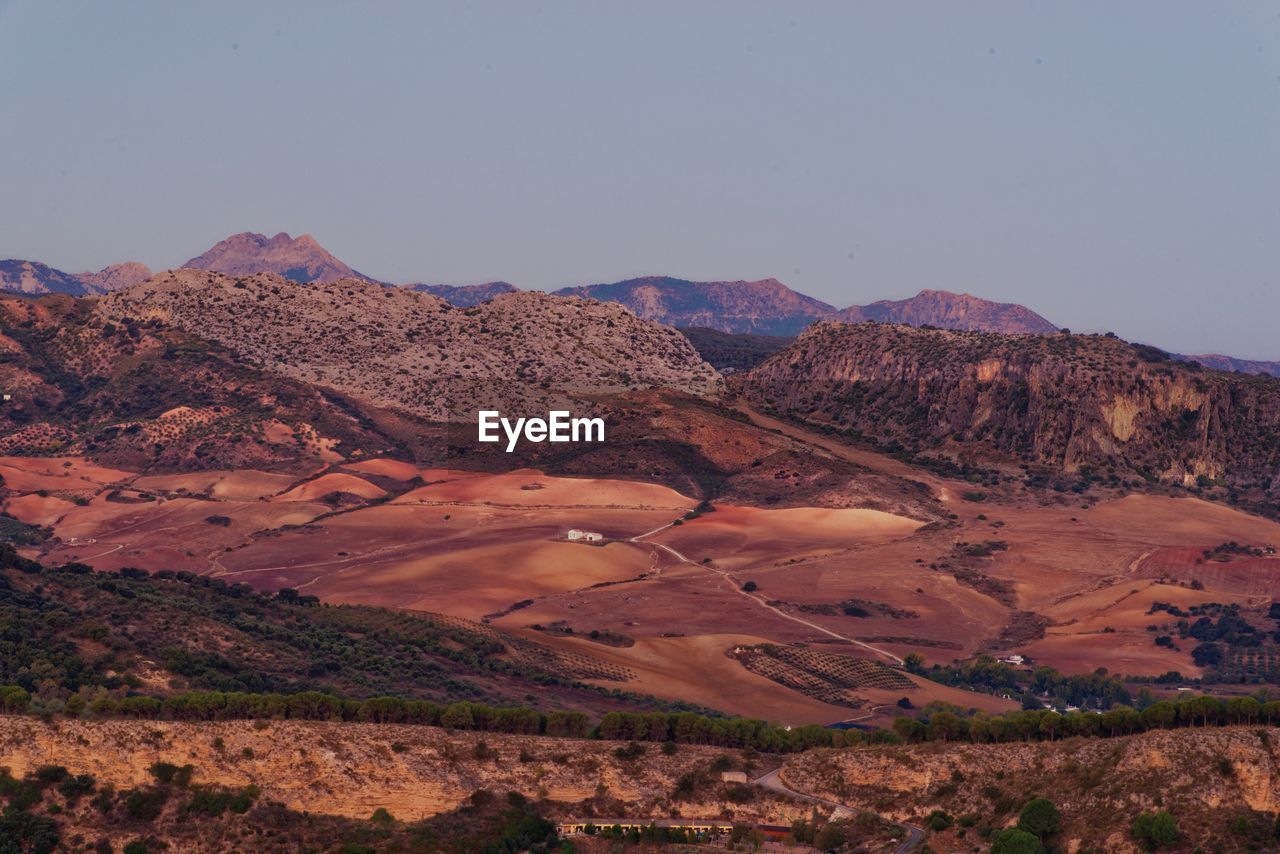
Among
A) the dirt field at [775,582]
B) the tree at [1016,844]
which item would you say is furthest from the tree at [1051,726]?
the dirt field at [775,582]

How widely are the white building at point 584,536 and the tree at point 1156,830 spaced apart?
132939mm

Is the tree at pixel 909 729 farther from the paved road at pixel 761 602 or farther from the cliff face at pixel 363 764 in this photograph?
the paved road at pixel 761 602

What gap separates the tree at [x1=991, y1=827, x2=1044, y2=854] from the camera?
57.8 meters

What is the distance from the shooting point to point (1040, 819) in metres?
61.5

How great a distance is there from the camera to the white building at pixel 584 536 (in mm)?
191125

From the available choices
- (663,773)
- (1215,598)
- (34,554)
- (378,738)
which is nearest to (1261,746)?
(663,773)

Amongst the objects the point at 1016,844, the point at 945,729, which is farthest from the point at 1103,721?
the point at 1016,844

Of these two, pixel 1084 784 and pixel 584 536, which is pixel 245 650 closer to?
pixel 1084 784

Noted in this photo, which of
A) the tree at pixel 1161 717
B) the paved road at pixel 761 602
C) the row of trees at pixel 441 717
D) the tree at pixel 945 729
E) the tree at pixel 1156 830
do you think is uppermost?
the tree at pixel 1161 717

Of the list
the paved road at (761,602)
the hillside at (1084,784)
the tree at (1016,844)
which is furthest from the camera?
the paved road at (761,602)

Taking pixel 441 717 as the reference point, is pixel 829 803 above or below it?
below

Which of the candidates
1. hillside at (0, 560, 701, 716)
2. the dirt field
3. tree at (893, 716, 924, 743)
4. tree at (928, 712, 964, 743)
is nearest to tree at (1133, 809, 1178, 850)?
tree at (928, 712, 964, 743)

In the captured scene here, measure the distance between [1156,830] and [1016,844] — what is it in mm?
5268

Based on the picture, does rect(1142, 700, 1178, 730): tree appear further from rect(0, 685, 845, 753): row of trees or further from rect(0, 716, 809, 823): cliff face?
rect(0, 716, 809, 823): cliff face
